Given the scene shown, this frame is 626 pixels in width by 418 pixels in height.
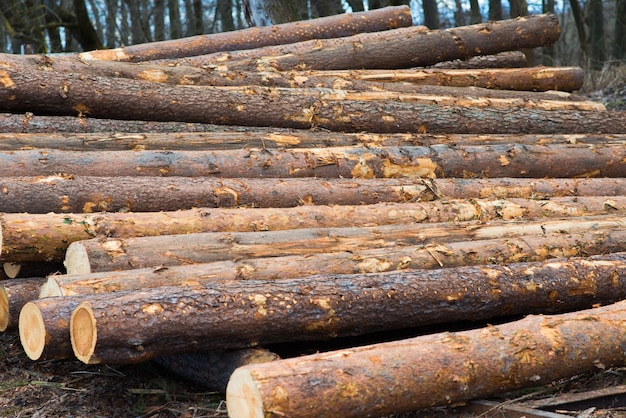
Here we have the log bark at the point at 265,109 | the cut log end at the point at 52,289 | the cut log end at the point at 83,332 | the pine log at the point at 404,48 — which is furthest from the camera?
the pine log at the point at 404,48

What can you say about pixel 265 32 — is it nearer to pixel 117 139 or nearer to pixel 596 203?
pixel 117 139

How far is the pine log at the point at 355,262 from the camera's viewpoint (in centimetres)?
377

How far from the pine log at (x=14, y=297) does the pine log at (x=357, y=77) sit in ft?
6.65

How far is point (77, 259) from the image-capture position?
4.05 metres

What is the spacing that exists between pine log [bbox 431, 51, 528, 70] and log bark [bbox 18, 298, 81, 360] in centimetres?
552

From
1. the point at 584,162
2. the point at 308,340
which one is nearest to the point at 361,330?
the point at 308,340

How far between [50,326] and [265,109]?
3.15 m

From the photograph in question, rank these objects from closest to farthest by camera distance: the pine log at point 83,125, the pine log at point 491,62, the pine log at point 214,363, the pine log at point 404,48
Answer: the pine log at point 214,363, the pine log at point 83,125, the pine log at point 404,48, the pine log at point 491,62

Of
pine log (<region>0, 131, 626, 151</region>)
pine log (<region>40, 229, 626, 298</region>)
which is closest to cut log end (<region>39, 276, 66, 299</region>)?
pine log (<region>40, 229, 626, 298</region>)

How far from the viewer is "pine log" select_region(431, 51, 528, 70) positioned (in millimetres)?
8195

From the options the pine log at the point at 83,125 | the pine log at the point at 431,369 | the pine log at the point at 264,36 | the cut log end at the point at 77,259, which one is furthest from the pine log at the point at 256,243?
the pine log at the point at 264,36

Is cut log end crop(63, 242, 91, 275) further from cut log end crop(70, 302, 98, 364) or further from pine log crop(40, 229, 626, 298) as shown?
cut log end crop(70, 302, 98, 364)

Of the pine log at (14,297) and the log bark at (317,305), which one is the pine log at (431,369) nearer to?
the log bark at (317,305)

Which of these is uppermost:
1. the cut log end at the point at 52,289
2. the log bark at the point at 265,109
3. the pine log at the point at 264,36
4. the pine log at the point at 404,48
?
the pine log at the point at 264,36
